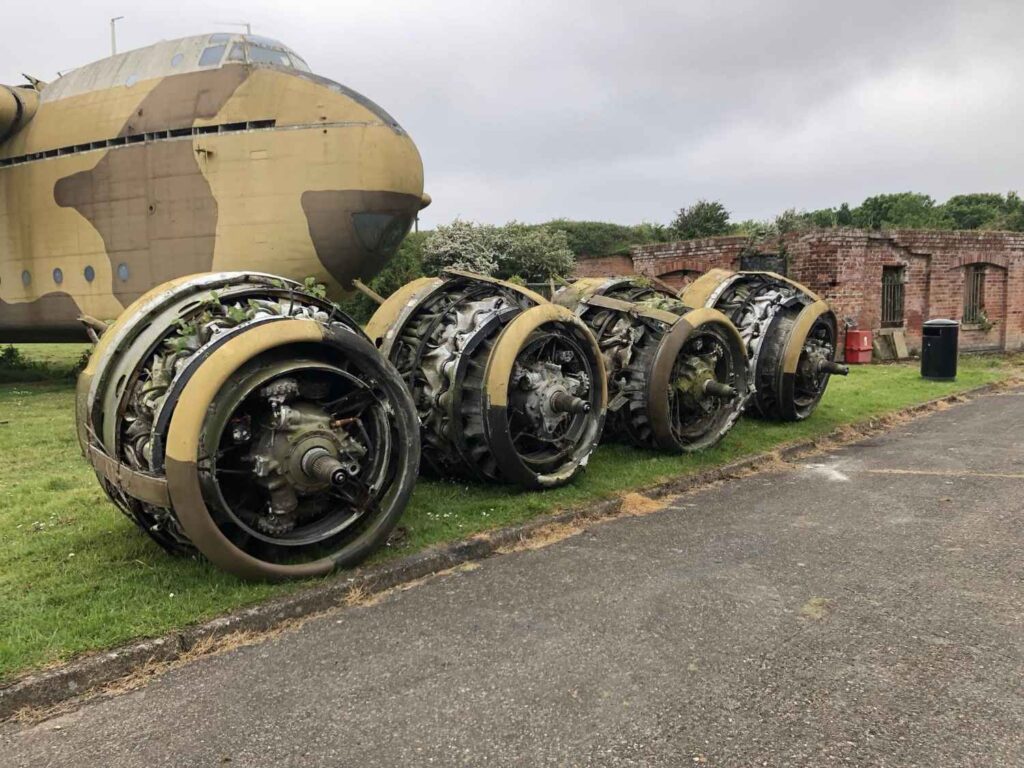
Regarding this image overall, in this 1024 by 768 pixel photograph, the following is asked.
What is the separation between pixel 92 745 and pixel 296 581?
4.46ft

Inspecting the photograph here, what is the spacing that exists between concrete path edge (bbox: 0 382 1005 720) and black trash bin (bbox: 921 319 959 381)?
9.96m

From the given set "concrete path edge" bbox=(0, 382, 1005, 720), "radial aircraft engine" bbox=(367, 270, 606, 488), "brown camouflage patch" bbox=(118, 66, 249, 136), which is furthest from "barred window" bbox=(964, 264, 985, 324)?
"brown camouflage patch" bbox=(118, 66, 249, 136)

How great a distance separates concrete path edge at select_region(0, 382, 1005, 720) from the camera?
3.11 meters

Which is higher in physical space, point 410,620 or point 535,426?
point 535,426

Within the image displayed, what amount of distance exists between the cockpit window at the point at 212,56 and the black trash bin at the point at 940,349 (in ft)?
42.0

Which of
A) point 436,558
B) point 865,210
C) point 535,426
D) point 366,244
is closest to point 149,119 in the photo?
point 366,244

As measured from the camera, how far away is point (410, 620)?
387 cm

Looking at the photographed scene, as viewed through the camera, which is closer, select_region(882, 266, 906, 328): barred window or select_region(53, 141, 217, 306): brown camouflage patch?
select_region(53, 141, 217, 306): brown camouflage patch

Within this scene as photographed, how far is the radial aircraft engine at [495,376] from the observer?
18.0 ft

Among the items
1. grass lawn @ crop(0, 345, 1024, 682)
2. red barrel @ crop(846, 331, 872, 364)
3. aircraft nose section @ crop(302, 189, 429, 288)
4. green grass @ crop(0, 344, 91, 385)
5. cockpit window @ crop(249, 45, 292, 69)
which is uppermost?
cockpit window @ crop(249, 45, 292, 69)

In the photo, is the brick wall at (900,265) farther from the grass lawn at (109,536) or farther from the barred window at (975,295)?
the grass lawn at (109,536)

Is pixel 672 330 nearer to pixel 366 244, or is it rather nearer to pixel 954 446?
pixel 954 446

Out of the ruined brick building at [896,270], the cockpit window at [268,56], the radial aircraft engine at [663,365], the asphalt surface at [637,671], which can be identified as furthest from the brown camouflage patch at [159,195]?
the ruined brick building at [896,270]

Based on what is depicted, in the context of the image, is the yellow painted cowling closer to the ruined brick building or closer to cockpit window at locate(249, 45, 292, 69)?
cockpit window at locate(249, 45, 292, 69)
